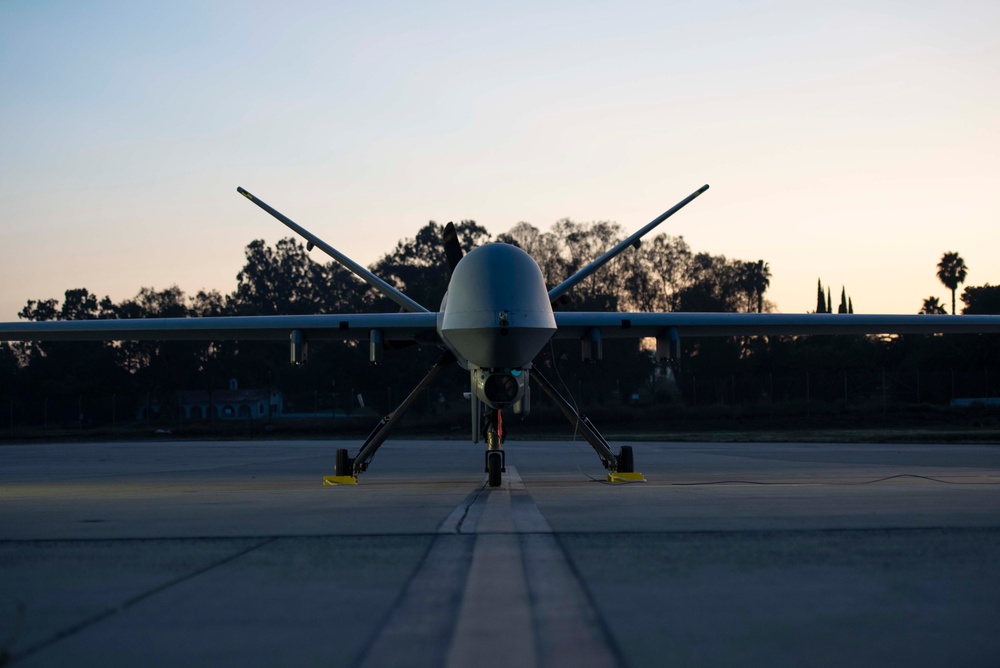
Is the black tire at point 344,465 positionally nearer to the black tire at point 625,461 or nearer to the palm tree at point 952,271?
the black tire at point 625,461

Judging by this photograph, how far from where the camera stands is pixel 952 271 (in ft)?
262

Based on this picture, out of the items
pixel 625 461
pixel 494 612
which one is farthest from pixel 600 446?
pixel 494 612

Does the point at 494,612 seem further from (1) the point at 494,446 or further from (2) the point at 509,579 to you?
(1) the point at 494,446

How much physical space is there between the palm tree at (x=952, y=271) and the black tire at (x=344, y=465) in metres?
77.1

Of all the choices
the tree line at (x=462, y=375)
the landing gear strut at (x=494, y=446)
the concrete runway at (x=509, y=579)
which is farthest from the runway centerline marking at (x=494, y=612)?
the tree line at (x=462, y=375)

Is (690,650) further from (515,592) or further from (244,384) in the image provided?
(244,384)

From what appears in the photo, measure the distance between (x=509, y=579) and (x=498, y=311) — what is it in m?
6.20

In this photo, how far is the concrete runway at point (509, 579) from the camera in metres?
3.48

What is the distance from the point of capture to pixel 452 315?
11.4 meters

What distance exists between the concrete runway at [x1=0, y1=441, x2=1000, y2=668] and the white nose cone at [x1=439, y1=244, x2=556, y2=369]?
182cm

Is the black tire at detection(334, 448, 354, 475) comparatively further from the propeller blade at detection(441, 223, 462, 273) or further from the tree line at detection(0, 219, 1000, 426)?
the tree line at detection(0, 219, 1000, 426)

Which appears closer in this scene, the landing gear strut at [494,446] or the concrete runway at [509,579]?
the concrete runway at [509,579]

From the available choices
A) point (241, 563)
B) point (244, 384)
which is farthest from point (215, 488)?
point (244, 384)

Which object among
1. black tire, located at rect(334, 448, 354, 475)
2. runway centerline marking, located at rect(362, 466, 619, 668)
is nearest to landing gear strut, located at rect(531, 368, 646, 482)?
black tire, located at rect(334, 448, 354, 475)
